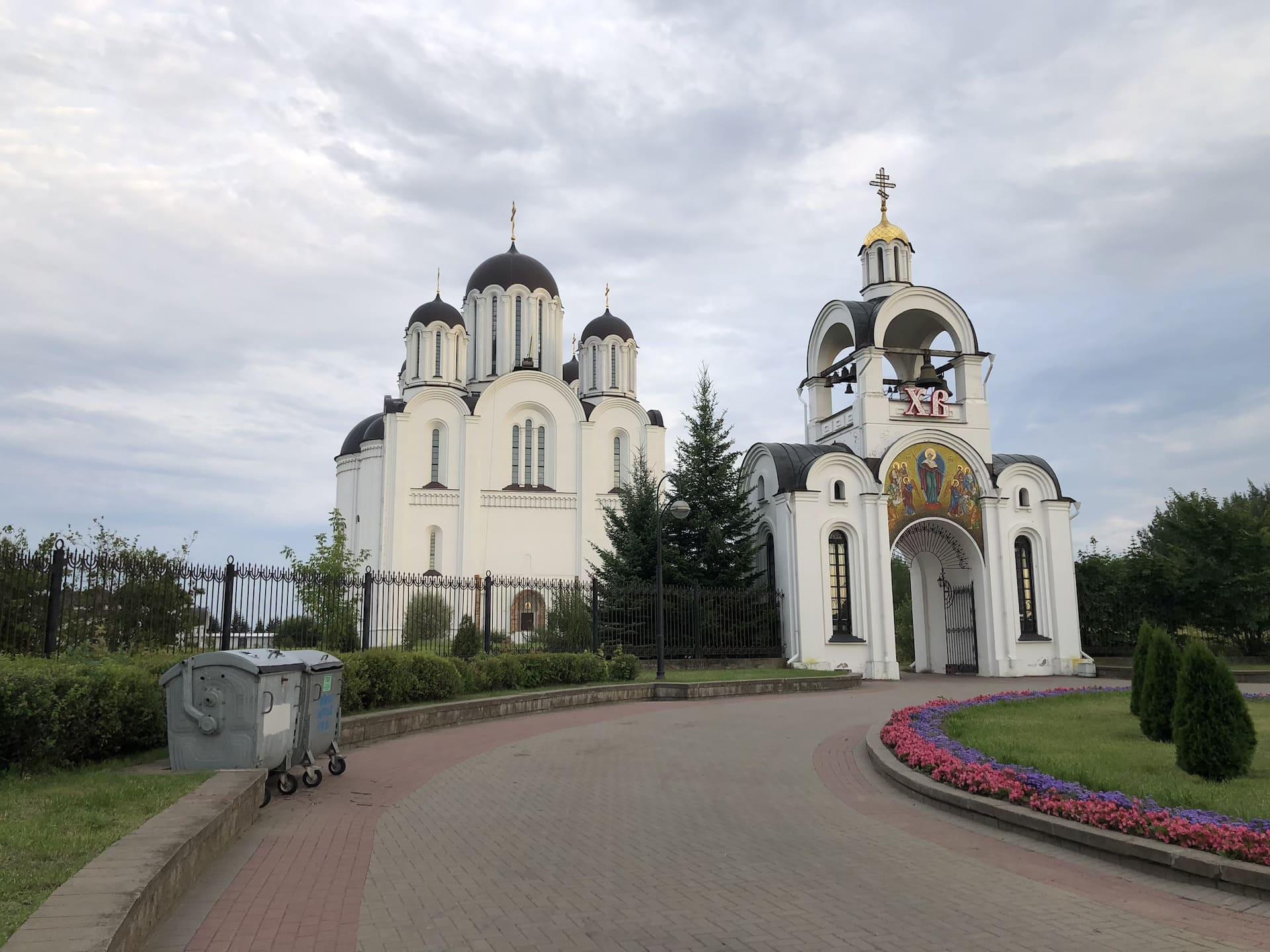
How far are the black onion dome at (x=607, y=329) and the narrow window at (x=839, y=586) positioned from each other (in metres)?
27.7

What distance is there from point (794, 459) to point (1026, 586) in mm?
7528

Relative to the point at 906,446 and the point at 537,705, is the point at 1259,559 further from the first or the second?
the point at 537,705

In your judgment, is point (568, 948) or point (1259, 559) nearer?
point (568, 948)

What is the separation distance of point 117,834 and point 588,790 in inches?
172

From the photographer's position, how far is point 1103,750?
381 inches

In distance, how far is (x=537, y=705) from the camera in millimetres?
16094

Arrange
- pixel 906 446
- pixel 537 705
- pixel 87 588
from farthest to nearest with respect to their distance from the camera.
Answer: pixel 906 446 < pixel 537 705 < pixel 87 588

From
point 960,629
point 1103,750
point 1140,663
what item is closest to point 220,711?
point 1103,750

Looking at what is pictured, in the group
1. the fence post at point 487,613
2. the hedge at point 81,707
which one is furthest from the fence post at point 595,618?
the hedge at point 81,707

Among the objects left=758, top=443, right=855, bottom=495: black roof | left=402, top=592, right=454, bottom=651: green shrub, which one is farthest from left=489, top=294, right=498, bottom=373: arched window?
left=402, top=592, right=454, bottom=651: green shrub

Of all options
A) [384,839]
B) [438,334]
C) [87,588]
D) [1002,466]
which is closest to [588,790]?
[384,839]

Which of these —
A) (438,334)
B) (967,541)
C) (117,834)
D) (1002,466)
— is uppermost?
(438,334)

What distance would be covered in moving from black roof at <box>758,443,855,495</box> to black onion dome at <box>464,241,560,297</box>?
2765 centimetres

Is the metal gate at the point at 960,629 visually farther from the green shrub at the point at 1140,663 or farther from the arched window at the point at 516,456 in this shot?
the arched window at the point at 516,456
